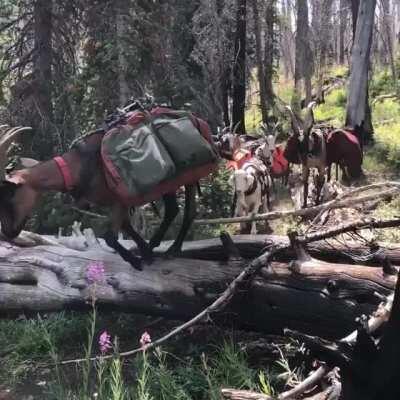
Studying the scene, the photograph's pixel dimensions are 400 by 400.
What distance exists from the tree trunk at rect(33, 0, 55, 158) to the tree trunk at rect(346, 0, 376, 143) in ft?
25.8

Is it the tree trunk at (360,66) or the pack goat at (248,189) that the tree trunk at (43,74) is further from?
the tree trunk at (360,66)

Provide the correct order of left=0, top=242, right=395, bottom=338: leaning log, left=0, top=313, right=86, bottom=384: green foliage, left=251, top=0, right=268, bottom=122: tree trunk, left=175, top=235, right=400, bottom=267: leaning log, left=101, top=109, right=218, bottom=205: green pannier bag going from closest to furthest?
left=0, top=242, right=395, bottom=338: leaning log < left=175, top=235, right=400, bottom=267: leaning log < left=101, top=109, right=218, bottom=205: green pannier bag < left=0, top=313, right=86, bottom=384: green foliage < left=251, top=0, right=268, bottom=122: tree trunk

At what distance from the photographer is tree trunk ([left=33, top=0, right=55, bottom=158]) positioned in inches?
397

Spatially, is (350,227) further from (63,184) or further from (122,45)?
(122,45)

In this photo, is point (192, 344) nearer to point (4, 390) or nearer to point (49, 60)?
point (4, 390)

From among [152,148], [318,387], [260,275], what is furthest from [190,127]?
[318,387]

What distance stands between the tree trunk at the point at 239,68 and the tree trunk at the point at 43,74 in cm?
786

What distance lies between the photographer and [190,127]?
5355 millimetres

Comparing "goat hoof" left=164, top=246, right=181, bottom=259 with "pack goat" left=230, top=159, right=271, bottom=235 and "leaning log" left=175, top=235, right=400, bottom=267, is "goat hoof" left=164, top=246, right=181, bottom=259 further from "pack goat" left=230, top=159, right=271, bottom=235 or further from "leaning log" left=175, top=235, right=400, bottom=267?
"pack goat" left=230, top=159, right=271, bottom=235

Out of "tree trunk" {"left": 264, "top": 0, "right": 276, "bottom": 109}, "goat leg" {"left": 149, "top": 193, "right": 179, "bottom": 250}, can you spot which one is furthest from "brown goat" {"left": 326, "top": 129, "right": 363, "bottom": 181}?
"tree trunk" {"left": 264, "top": 0, "right": 276, "bottom": 109}

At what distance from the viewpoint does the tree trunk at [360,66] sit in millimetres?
14898

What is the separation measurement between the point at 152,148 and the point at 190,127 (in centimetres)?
47

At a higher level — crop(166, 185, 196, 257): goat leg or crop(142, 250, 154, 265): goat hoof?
crop(166, 185, 196, 257): goat leg

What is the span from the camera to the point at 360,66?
1513 cm
